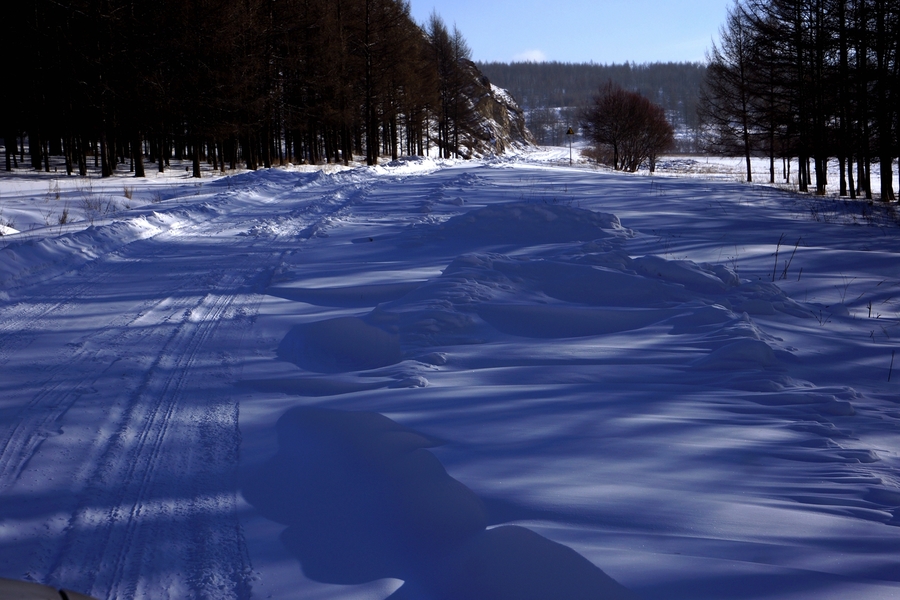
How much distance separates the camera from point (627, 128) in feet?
150

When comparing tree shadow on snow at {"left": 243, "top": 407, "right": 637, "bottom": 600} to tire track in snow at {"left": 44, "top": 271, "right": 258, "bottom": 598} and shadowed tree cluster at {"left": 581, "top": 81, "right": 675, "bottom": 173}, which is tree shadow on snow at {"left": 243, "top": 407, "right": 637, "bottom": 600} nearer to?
tire track in snow at {"left": 44, "top": 271, "right": 258, "bottom": 598}

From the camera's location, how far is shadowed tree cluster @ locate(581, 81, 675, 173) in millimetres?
45750

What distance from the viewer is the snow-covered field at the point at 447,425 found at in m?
2.50

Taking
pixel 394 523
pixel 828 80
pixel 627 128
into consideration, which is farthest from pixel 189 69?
pixel 627 128

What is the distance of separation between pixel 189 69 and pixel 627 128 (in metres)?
31.4

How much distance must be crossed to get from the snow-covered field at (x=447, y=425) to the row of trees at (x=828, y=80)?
14212 millimetres

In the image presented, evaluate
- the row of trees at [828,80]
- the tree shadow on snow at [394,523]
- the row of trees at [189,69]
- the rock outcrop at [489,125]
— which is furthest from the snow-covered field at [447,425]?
the rock outcrop at [489,125]

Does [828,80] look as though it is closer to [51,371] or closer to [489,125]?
[51,371]

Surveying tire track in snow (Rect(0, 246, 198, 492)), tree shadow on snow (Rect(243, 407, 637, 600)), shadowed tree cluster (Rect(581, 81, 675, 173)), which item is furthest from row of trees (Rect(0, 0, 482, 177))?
tree shadow on snow (Rect(243, 407, 637, 600))

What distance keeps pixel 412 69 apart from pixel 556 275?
37.3 m

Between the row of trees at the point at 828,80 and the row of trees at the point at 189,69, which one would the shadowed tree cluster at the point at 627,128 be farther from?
the row of trees at the point at 189,69

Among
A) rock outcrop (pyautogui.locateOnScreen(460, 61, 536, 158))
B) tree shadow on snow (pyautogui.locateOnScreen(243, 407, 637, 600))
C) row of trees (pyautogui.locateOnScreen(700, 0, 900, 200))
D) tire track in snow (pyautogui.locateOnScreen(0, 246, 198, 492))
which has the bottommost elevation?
tree shadow on snow (pyautogui.locateOnScreen(243, 407, 637, 600))

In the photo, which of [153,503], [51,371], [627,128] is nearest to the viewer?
[153,503]

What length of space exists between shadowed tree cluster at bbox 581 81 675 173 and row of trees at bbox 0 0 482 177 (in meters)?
16.6
